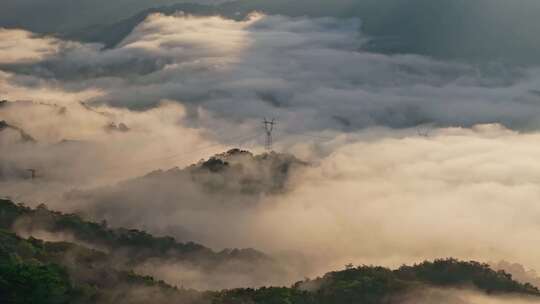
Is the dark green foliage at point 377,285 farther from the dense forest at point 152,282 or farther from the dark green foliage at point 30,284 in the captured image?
the dark green foliage at point 30,284

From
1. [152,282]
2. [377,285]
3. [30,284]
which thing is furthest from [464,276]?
[30,284]

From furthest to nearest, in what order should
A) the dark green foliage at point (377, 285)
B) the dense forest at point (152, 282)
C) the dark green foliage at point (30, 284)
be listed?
1. the dark green foliage at point (377, 285)
2. the dense forest at point (152, 282)
3. the dark green foliage at point (30, 284)

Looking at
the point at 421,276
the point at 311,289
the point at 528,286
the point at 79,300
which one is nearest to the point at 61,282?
the point at 79,300

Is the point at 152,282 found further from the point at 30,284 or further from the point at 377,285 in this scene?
the point at 377,285

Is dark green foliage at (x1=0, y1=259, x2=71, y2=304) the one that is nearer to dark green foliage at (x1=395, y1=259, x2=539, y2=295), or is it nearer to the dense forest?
the dense forest

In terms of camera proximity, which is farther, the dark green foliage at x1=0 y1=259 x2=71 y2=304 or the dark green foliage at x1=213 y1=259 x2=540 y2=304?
the dark green foliage at x1=213 y1=259 x2=540 y2=304

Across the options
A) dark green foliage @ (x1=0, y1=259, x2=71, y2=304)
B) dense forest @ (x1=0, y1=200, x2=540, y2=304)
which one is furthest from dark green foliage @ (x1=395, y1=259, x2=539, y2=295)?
dark green foliage @ (x1=0, y1=259, x2=71, y2=304)

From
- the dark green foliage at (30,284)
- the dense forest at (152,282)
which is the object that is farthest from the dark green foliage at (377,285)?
the dark green foliage at (30,284)

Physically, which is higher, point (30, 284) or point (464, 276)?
point (464, 276)

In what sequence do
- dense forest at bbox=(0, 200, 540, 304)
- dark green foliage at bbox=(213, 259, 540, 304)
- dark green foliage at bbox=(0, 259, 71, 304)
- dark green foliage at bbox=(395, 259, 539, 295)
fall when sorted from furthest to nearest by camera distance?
dark green foliage at bbox=(395, 259, 539, 295), dark green foliage at bbox=(213, 259, 540, 304), dense forest at bbox=(0, 200, 540, 304), dark green foliage at bbox=(0, 259, 71, 304)

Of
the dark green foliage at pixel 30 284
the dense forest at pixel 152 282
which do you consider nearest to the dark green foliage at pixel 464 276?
the dense forest at pixel 152 282

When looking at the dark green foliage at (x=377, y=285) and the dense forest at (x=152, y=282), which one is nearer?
the dense forest at (x=152, y=282)

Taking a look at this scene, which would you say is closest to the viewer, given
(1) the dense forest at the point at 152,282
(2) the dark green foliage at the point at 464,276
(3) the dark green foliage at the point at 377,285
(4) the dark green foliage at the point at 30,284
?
(4) the dark green foliage at the point at 30,284
